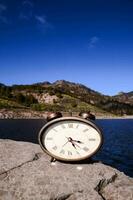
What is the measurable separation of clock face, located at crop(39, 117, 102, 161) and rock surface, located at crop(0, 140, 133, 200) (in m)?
0.25

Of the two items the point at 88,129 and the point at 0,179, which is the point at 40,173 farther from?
the point at 88,129

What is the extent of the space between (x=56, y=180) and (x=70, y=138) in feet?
4.08

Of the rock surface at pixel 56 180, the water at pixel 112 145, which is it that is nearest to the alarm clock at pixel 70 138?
the rock surface at pixel 56 180

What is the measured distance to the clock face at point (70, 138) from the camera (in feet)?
22.6

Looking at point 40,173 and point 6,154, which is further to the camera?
point 6,154

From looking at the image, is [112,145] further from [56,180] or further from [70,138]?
[56,180]

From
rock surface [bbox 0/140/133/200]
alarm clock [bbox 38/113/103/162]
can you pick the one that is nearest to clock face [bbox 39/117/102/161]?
alarm clock [bbox 38/113/103/162]

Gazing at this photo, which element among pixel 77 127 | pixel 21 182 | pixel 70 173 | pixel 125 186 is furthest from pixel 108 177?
pixel 21 182

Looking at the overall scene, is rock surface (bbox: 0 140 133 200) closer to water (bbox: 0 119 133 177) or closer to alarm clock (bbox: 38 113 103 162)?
alarm clock (bbox: 38 113 103 162)

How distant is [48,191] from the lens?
561 centimetres

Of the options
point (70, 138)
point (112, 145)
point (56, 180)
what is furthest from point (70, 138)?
point (112, 145)

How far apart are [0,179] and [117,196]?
2.29 metres

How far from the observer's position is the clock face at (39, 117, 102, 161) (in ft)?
22.6

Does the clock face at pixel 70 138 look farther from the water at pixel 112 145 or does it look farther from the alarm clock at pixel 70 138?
the water at pixel 112 145
